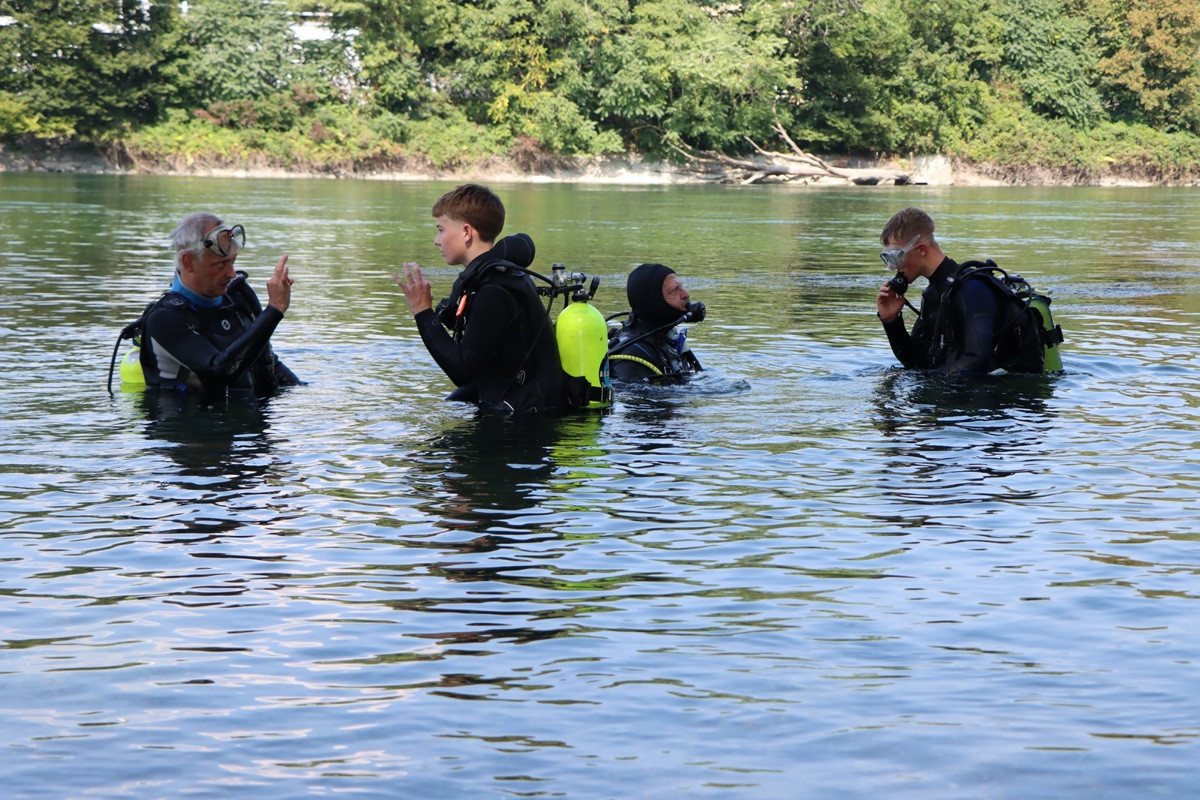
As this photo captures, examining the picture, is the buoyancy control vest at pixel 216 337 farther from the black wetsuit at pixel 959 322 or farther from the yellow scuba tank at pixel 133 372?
the black wetsuit at pixel 959 322

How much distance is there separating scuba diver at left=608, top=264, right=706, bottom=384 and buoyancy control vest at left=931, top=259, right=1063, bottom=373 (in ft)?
5.61

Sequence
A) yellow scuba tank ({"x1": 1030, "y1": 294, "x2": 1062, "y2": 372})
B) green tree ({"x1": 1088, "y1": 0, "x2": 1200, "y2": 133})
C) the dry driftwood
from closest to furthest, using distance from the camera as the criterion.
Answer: yellow scuba tank ({"x1": 1030, "y1": 294, "x2": 1062, "y2": 372})
the dry driftwood
green tree ({"x1": 1088, "y1": 0, "x2": 1200, "y2": 133})

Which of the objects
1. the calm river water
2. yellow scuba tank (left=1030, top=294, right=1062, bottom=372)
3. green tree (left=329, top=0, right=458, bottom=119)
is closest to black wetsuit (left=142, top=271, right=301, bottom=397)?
the calm river water

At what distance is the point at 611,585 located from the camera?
561 centimetres

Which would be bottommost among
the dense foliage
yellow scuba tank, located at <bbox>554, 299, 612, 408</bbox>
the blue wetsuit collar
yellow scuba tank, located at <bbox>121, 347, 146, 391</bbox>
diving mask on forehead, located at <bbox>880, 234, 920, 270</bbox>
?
yellow scuba tank, located at <bbox>121, 347, 146, 391</bbox>

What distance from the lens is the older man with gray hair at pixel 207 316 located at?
8.24 meters

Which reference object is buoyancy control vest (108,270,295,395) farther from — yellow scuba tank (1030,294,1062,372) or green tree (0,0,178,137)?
green tree (0,0,178,137)

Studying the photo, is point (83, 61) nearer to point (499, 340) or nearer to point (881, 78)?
point (881, 78)

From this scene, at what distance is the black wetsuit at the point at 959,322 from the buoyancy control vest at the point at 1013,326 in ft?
0.03

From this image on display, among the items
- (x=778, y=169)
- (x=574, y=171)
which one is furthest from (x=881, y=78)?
(x=574, y=171)

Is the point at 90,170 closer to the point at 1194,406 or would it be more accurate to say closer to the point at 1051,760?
the point at 1194,406

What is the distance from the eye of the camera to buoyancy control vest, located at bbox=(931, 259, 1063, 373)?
9.73 m

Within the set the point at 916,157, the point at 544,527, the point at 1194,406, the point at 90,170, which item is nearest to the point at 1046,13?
the point at 916,157

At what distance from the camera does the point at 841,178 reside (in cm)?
6188
